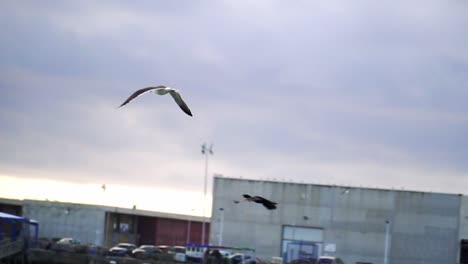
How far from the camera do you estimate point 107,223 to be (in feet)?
329

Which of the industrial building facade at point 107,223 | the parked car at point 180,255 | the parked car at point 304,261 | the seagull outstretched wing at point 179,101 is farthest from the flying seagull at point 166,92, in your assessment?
the industrial building facade at point 107,223

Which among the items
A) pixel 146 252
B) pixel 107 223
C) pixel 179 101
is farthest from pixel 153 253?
pixel 179 101

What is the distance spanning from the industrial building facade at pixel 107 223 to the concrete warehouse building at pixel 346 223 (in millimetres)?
21093

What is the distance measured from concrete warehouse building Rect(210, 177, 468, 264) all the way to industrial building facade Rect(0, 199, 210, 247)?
21.1 metres

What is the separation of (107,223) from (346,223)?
2989 centimetres

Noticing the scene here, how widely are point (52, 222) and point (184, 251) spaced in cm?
2559

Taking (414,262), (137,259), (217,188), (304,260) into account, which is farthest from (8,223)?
(414,262)

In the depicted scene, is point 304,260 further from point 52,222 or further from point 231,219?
point 52,222

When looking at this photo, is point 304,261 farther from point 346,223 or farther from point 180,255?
point 180,255

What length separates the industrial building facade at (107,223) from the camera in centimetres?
9950

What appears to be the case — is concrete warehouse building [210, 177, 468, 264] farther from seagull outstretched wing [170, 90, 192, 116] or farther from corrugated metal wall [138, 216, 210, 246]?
seagull outstretched wing [170, 90, 192, 116]

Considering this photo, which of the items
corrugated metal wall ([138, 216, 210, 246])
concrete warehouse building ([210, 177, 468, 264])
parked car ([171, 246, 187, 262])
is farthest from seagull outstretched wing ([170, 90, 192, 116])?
corrugated metal wall ([138, 216, 210, 246])

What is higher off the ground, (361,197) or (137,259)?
(361,197)

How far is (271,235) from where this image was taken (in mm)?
79562
